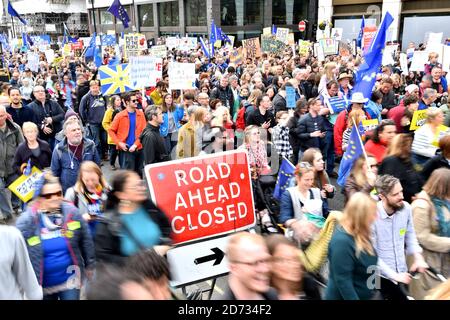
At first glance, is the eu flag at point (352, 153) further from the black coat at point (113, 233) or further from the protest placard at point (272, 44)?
the protest placard at point (272, 44)

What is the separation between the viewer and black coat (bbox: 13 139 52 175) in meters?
6.07

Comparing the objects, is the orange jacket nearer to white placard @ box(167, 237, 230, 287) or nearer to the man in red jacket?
the man in red jacket

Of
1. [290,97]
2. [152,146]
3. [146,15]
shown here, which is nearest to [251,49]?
[290,97]

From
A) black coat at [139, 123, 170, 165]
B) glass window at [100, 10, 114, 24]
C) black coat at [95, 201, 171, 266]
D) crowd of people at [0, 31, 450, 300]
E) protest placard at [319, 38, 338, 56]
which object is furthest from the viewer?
glass window at [100, 10, 114, 24]

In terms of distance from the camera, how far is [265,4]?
42.0 meters

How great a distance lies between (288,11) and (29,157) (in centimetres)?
4050

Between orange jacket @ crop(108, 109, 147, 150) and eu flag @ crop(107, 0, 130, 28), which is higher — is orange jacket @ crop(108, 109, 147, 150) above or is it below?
below

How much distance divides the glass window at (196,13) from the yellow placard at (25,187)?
133 ft

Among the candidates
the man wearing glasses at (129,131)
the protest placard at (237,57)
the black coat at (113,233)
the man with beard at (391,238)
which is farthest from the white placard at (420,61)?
the black coat at (113,233)

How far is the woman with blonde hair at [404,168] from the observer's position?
5211 millimetres

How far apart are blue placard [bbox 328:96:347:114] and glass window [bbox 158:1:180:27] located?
4265 cm

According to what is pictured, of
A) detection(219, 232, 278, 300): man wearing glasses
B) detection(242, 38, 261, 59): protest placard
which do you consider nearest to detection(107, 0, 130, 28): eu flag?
detection(242, 38, 261, 59): protest placard

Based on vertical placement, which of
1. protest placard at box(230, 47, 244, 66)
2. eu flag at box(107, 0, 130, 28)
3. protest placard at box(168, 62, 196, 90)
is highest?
eu flag at box(107, 0, 130, 28)
